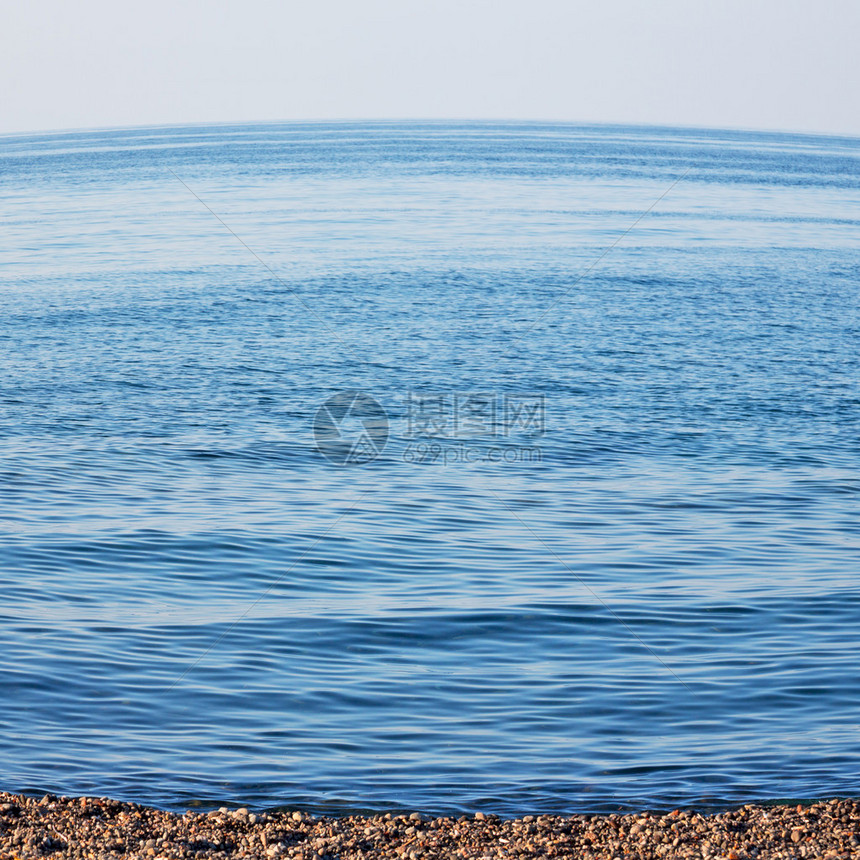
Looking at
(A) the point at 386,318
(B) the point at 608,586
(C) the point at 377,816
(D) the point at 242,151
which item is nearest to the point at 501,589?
(B) the point at 608,586

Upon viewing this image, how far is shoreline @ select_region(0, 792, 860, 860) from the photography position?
294 inches

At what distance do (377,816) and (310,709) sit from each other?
2.26m

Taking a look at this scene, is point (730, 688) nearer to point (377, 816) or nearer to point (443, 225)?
point (377, 816)

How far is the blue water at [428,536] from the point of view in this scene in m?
9.64
